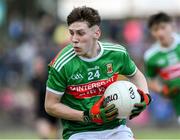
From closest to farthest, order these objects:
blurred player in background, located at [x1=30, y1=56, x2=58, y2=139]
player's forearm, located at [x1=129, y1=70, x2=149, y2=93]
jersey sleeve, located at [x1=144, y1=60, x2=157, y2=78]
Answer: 1. player's forearm, located at [x1=129, y1=70, x2=149, y2=93]
2. jersey sleeve, located at [x1=144, y1=60, x2=157, y2=78]
3. blurred player in background, located at [x1=30, y1=56, x2=58, y2=139]

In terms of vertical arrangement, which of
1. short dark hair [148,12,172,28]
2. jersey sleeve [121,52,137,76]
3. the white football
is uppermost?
short dark hair [148,12,172,28]

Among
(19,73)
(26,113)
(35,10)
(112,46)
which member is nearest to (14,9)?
(35,10)

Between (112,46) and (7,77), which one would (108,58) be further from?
(7,77)

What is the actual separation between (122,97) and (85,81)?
55cm

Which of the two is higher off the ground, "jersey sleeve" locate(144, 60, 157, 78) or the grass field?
"jersey sleeve" locate(144, 60, 157, 78)

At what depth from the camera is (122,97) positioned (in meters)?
8.97

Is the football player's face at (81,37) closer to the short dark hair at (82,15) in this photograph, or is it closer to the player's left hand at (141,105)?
the short dark hair at (82,15)

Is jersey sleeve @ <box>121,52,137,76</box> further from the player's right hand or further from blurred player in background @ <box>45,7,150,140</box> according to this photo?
the player's right hand

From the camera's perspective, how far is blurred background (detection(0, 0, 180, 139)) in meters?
17.4

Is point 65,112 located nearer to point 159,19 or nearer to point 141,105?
point 141,105

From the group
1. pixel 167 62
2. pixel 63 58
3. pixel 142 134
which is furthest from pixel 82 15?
pixel 142 134

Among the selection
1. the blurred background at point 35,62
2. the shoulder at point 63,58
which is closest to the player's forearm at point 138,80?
the shoulder at point 63,58

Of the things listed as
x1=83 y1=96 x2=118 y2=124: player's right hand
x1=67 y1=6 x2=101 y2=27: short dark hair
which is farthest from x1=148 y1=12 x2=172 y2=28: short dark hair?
x1=83 y1=96 x2=118 y2=124: player's right hand

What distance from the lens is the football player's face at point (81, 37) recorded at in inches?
358
